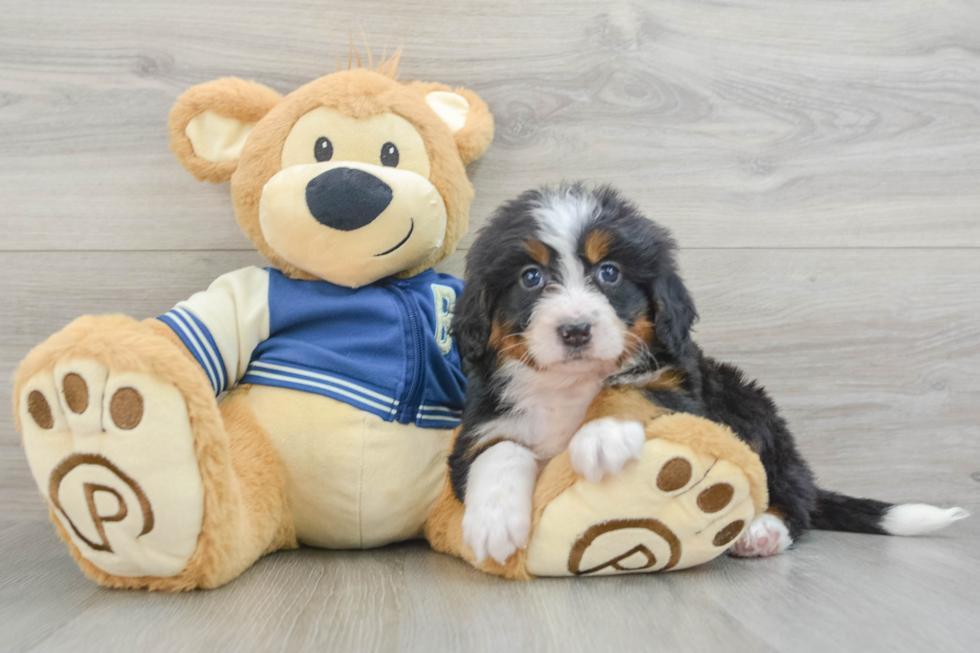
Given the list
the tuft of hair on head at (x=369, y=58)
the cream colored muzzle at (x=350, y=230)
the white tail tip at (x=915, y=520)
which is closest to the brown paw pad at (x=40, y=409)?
the cream colored muzzle at (x=350, y=230)

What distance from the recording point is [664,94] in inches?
85.7

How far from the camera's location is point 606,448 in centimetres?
132

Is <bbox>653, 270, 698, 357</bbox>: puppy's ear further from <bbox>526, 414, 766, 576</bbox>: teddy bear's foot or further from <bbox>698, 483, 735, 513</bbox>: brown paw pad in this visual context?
<bbox>698, 483, 735, 513</bbox>: brown paw pad

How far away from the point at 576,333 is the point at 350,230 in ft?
1.87

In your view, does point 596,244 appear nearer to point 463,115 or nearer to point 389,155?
point 389,155

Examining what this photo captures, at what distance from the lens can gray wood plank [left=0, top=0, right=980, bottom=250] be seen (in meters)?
2.08

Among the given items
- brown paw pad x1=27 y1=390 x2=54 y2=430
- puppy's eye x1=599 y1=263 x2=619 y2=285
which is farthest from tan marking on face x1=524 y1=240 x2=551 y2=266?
brown paw pad x1=27 y1=390 x2=54 y2=430

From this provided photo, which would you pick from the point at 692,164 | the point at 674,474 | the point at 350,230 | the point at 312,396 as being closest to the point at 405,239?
the point at 350,230

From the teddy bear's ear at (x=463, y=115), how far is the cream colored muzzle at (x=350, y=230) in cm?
25

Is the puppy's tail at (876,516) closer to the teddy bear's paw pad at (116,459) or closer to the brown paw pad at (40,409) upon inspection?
the teddy bear's paw pad at (116,459)

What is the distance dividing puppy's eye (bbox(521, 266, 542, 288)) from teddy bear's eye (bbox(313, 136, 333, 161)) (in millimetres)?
537

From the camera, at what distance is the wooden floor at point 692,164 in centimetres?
208

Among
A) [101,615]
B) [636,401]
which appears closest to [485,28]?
[636,401]

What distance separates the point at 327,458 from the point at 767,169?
155 centimetres
